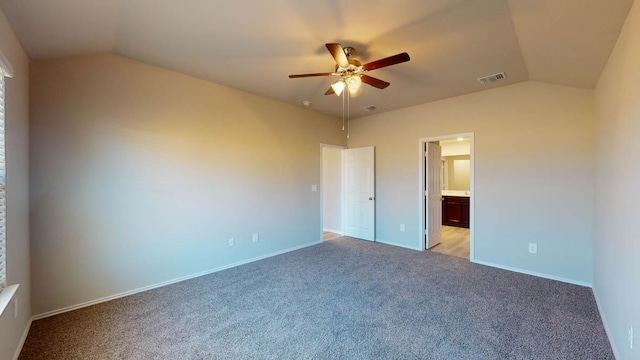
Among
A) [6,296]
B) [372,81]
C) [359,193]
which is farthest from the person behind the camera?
[359,193]

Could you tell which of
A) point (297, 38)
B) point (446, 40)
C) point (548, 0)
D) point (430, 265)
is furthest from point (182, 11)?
point (430, 265)

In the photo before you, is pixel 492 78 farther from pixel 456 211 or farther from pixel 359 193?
pixel 456 211

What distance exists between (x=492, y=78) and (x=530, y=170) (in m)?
1.37

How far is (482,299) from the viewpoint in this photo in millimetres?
2857

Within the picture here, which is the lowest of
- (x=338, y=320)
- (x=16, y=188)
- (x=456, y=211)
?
(x=338, y=320)

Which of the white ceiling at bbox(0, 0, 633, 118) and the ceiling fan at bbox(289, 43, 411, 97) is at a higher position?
the white ceiling at bbox(0, 0, 633, 118)

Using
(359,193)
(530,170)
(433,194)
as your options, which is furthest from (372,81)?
(359,193)

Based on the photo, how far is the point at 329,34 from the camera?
2.43 meters

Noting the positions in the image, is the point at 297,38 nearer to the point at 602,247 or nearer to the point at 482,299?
the point at 482,299

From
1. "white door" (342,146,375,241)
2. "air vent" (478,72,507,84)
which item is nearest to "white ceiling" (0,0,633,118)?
"air vent" (478,72,507,84)

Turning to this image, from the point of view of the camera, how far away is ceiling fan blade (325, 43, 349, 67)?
2150mm

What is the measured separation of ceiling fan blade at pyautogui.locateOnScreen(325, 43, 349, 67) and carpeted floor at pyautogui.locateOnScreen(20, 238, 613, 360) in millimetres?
2428

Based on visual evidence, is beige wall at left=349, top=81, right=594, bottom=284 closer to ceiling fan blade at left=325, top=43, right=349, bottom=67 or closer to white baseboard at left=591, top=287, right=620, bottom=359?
white baseboard at left=591, top=287, right=620, bottom=359

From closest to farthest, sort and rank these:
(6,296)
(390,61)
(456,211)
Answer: (6,296)
(390,61)
(456,211)
